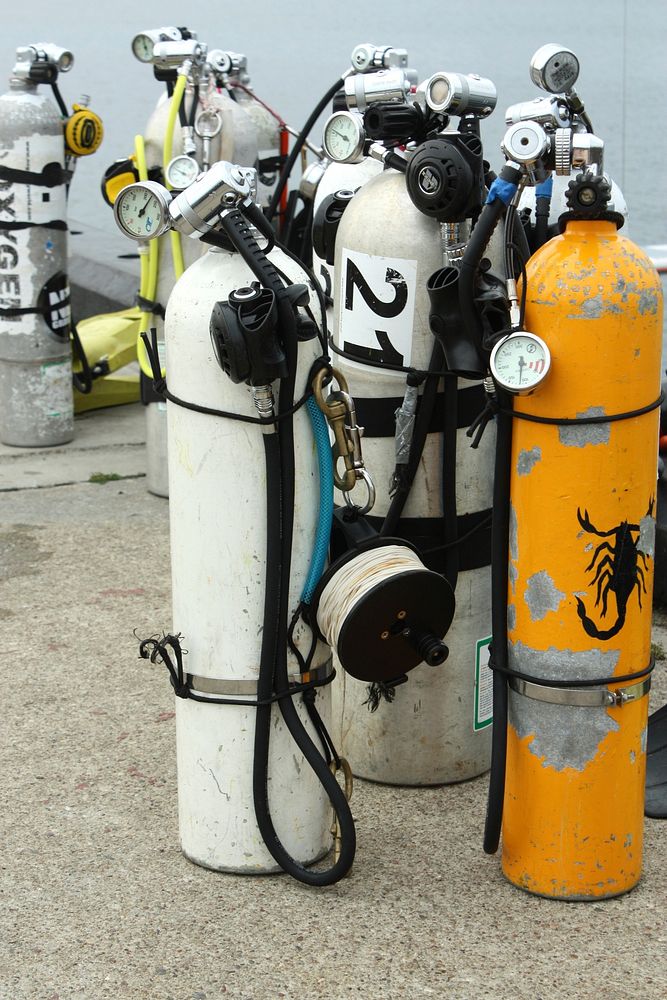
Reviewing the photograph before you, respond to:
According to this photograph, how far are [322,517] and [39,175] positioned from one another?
375 cm

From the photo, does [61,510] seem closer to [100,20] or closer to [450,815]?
[450,815]

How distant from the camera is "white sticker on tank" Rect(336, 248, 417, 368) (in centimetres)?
302

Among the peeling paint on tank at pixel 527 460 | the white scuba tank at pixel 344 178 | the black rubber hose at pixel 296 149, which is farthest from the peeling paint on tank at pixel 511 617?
the black rubber hose at pixel 296 149

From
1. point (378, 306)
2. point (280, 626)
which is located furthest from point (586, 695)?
point (378, 306)

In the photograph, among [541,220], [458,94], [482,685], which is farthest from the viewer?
[541,220]

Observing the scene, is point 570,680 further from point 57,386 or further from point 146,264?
point 57,386

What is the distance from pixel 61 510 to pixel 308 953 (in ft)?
10.5

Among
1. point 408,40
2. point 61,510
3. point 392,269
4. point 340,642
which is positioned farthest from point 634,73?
point 340,642

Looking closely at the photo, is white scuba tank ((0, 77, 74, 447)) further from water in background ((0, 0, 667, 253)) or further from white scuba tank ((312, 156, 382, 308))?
water in background ((0, 0, 667, 253))

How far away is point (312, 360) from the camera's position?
2666 mm

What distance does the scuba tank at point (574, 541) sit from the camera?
2.49 meters

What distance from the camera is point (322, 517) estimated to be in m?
2.73

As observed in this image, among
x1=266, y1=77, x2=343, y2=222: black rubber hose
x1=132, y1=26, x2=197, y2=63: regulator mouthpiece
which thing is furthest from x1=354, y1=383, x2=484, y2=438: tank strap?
x1=132, y1=26, x2=197, y2=63: regulator mouthpiece

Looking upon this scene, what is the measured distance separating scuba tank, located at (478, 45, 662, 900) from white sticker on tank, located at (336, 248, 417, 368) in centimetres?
48
